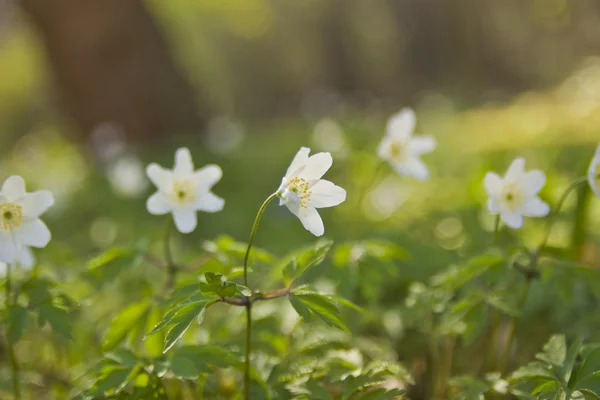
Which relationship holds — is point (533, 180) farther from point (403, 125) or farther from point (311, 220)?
point (311, 220)

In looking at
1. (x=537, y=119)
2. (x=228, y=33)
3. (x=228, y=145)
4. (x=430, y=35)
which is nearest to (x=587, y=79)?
(x=537, y=119)

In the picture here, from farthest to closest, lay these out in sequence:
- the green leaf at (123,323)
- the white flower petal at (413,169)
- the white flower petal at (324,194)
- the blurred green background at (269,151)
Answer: the blurred green background at (269,151) < the white flower petal at (413,169) < the green leaf at (123,323) < the white flower petal at (324,194)

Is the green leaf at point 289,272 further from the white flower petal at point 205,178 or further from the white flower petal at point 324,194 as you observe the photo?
the white flower petal at point 205,178

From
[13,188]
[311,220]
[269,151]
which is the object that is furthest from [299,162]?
[269,151]

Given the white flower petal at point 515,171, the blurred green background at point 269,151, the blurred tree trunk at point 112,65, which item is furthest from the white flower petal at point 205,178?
the blurred tree trunk at point 112,65

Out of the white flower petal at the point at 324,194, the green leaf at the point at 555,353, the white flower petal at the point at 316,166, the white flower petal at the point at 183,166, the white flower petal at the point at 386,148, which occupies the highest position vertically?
the white flower petal at the point at 386,148

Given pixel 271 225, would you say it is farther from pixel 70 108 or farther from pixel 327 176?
pixel 70 108
